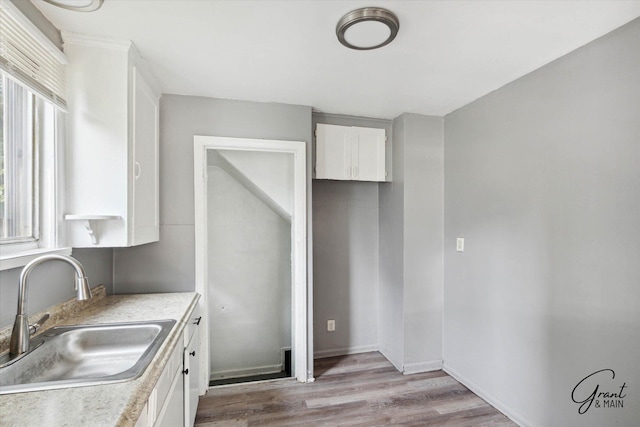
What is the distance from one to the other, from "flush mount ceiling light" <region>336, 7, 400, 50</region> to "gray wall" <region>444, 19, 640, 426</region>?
111 centimetres

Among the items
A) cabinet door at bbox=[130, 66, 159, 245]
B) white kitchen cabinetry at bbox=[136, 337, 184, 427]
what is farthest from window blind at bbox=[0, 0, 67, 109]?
white kitchen cabinetry at bbox=[136, 337, 184, 427]

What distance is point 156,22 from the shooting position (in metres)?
1.50

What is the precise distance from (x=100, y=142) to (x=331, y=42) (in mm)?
1351

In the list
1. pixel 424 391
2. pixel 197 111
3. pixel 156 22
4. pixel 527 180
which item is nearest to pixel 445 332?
pixel 424 391

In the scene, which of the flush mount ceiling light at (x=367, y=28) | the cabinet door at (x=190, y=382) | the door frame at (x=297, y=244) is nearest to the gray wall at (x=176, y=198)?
the door frame at (x=297, y=244)

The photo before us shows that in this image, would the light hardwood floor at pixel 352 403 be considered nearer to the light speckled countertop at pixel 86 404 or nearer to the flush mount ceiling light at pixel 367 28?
the light speckled countertop at pixel 86 404

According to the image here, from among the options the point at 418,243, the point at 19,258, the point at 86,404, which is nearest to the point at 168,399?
the point at 86,404

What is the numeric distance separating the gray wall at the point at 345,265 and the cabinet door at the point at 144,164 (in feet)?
4.81

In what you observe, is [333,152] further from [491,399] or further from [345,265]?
[491,399]

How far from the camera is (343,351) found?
3135mm

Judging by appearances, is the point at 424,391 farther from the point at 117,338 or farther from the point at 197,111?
the point at 197,111

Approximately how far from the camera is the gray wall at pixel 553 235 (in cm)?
149

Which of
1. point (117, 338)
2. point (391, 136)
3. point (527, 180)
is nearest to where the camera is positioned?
point (117, 338)

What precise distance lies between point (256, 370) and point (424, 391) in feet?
5.73
